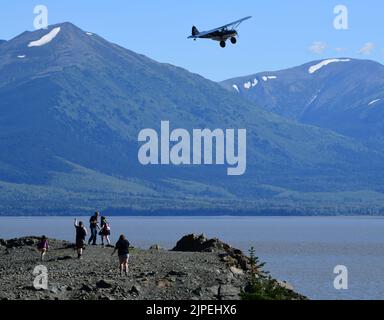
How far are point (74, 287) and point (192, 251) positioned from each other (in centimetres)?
1798

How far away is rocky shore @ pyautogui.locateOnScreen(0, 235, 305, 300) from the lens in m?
49.0

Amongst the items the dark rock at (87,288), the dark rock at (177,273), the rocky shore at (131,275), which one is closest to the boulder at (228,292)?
the rocky shore at (131,275)

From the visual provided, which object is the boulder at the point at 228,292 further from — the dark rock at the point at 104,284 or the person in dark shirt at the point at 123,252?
the dark rock at the point at 104,284

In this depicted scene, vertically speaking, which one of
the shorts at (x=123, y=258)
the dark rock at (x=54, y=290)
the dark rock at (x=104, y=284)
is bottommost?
the dark rock at (x=54, y=290)

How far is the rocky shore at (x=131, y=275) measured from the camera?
49.0m

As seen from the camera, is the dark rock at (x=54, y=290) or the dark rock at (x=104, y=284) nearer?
the dark rock at (x=54, y=290)

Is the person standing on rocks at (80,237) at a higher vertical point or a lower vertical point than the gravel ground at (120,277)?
higher

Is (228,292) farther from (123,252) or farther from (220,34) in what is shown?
(220,34)

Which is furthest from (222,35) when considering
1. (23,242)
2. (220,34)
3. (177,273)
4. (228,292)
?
(228,292)

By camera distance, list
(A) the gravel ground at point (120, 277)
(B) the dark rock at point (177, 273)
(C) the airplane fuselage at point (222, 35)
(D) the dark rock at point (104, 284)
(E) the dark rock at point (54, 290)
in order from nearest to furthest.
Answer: (E) the dark rock at point (54, 290), (A) the gravel ground at point (120, 277), (D) the dark rock at point (104, 284), (B) the dark rock at point (177, 273), (C) the airplane fuselage at point (222, 35)

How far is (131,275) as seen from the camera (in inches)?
2076

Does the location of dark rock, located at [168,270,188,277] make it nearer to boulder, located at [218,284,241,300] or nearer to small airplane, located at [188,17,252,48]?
boulder, located at [218,284,241,300]
